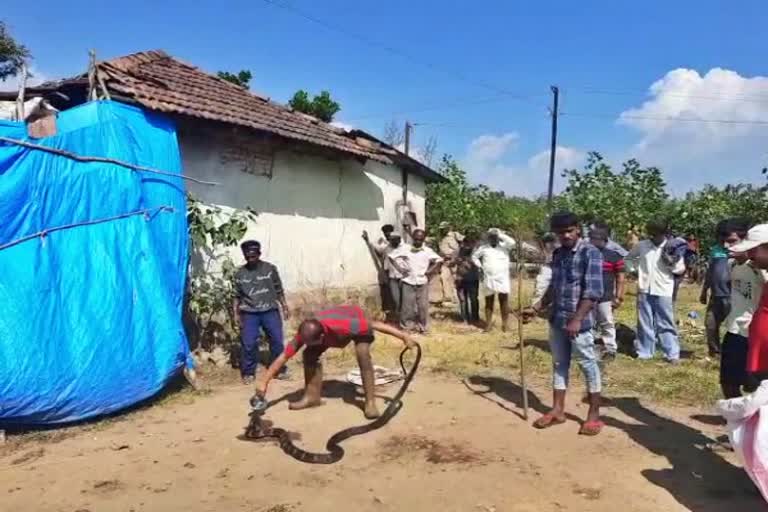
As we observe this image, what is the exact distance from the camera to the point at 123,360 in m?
5.12

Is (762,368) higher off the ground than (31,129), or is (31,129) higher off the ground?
(31,129)

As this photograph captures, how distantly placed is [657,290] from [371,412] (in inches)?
153

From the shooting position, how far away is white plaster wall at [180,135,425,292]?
747 centimetres

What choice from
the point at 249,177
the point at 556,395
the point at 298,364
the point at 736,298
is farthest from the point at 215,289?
the point at 736,298

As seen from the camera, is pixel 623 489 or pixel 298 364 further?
pixel 298 364

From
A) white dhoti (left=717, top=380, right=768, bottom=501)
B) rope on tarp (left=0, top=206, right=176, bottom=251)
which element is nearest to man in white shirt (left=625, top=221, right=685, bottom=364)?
white dhoti (left=717, top=380, right=768, bottom=501)

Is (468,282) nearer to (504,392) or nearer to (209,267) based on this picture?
(504,392)

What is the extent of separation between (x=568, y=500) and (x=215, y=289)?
4.53m

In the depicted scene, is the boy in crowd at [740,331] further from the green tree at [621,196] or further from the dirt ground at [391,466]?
the green tree at [621,196]

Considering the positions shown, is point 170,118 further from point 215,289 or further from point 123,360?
point 123,360

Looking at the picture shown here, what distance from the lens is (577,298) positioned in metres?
4.60

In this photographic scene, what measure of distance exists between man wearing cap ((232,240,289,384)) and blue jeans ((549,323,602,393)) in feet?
9.66

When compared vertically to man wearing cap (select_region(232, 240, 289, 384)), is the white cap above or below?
above

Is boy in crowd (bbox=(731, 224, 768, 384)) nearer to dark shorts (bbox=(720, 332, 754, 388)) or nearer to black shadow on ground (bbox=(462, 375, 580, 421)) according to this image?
dark shorts (bbox=(720, 332, 754, 388))
